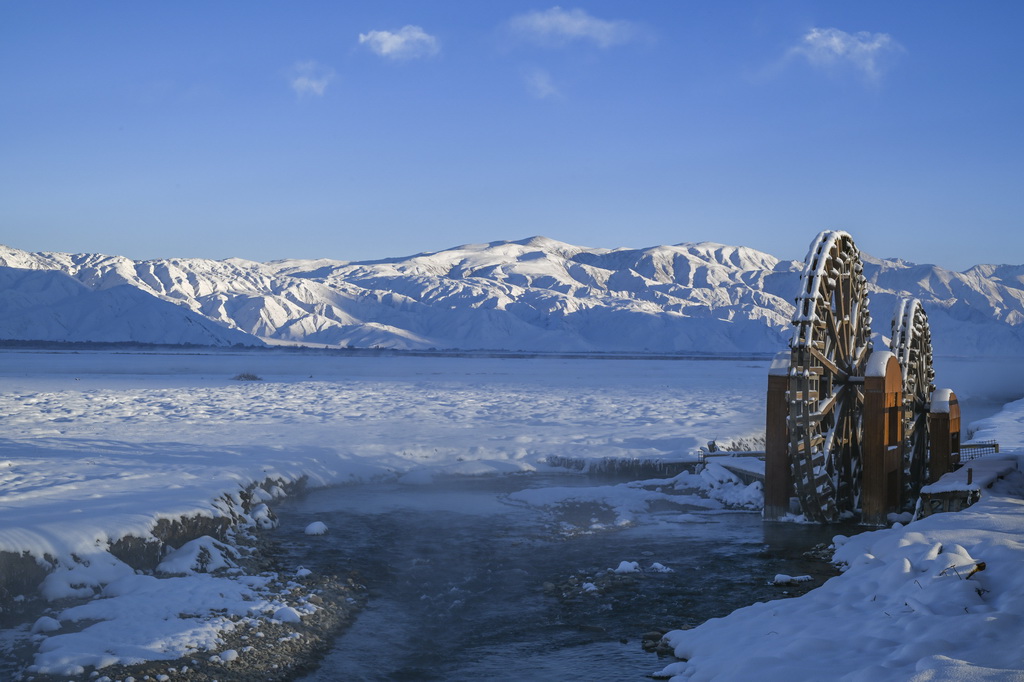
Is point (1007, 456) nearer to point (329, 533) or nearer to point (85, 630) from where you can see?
point (329, 533)

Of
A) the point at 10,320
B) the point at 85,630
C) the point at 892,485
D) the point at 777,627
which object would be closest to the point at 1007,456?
the point at 892,485

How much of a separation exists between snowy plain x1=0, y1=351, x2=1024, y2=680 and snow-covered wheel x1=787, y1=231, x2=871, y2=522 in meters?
1.87

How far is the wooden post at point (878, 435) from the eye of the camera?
1488 cm

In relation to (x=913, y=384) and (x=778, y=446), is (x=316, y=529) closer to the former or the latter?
(x=778, y=446)

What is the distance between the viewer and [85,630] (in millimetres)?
8516

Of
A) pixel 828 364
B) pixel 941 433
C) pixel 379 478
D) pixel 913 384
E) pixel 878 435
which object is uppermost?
pixel 828 364

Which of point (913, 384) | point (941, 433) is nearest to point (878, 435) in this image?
point (941, 433)

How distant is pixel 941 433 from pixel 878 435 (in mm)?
3043

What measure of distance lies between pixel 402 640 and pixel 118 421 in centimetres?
1833

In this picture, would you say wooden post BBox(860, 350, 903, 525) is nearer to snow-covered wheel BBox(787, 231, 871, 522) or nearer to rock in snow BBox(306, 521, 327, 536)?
snow-covered wheel BBox(787, 231, 871, 522)

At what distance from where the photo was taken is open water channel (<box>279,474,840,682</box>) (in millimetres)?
8945

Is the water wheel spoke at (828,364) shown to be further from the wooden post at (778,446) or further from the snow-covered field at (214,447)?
the snow-covered field at (214,447)

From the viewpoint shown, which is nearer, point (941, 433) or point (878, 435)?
point (878, 435)

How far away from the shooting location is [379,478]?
64.9 feet
